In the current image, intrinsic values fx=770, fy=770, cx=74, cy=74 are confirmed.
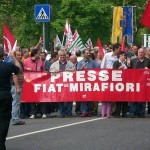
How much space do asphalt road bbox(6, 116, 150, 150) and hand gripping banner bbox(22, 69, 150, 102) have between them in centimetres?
88

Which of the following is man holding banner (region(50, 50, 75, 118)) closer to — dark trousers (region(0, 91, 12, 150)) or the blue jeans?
the blue jeans

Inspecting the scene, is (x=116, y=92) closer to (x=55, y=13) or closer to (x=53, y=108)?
(x=53, y=108)

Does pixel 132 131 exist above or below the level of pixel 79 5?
below

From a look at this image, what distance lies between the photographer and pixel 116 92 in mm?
19297

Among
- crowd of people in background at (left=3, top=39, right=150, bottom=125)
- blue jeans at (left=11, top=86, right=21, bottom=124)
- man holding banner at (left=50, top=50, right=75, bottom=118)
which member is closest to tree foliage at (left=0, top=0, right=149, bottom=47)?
crowd of people in background at (left=3, top=39, right=150, bottom=125)

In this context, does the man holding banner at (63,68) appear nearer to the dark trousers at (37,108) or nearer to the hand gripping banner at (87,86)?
the hand gripping banner at (87,86)

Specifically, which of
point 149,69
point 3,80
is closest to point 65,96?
point 149,69

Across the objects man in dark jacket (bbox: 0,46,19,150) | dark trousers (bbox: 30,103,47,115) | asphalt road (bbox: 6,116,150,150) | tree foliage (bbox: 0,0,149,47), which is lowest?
asphalt road (bbox: 6,116,150,150)

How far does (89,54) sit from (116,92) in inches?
54.9

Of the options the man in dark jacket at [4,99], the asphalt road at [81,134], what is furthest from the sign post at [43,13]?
the man in dark jacket at [4,99]

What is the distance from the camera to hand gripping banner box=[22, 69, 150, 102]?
19.2 m

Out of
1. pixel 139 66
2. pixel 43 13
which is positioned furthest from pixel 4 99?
pixel 43 13

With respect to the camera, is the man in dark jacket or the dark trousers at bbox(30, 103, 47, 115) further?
the dark trousers at bbox(30, 103, 47, 115)

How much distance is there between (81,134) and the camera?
1508cm
